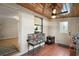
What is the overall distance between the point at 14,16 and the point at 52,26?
0.69 metres

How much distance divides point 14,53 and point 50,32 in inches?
28.5

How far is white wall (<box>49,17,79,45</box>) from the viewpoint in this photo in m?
1.67

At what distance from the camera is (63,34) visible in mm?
1735

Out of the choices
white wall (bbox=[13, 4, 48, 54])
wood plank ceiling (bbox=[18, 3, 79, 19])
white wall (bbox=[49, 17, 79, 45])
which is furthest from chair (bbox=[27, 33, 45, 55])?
wood plank ceiling (bbox=[18, 3, 79, 19])

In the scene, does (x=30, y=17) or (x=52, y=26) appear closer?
(x=30, y=17)

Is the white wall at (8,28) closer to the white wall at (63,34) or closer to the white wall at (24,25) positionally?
the white wall at (24,25)

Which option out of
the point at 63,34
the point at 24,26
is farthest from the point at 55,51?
the point at 24,26

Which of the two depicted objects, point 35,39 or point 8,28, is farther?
point 35,39

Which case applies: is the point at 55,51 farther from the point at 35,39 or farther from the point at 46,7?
the point at 46,7

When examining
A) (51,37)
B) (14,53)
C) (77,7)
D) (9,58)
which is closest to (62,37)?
(51,37)

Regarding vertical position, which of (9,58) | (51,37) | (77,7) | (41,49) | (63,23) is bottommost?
(9,58)

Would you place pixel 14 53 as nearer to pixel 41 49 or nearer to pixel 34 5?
pixel 41 49

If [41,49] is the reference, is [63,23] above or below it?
above

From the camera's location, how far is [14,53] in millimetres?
1643
